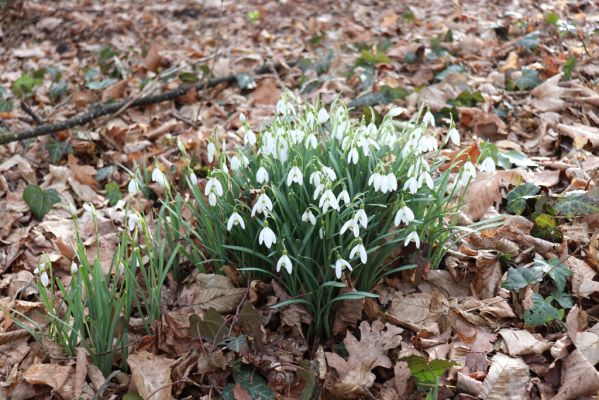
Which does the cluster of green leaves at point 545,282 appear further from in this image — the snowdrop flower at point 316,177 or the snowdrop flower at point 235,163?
the snowdrop flower at point 235,163

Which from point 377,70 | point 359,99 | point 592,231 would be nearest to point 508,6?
point 377,70

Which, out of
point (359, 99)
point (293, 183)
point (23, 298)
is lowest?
point (23, 298)

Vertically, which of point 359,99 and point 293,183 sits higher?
point 293,183

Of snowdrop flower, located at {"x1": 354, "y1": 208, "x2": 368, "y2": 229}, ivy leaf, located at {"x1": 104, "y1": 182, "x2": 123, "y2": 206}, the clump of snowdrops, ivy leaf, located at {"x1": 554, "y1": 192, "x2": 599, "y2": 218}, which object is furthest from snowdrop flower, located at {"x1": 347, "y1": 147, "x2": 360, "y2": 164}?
ivy leaf, located at {"x1": 104, "y1": 182, "x2": 123, "y2": 206}

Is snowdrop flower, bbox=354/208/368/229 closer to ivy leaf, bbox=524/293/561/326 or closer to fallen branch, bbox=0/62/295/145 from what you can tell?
ivy leaf, bbox=524/293/561/326

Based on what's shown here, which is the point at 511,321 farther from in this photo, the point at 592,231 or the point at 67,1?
the point at 67,1

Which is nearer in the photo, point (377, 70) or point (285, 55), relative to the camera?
point (377, 70)
